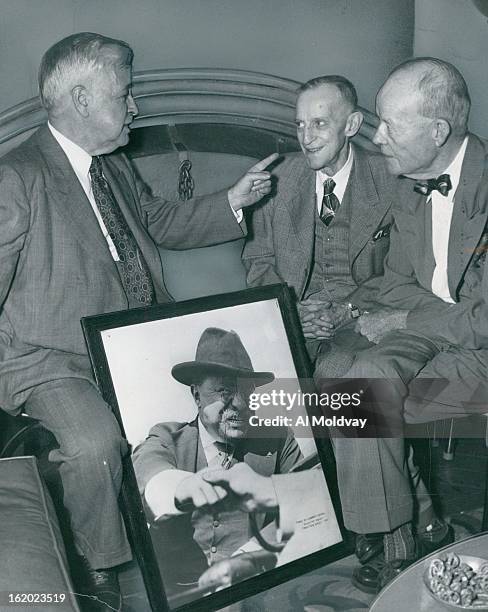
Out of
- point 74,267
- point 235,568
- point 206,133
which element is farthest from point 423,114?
point 235,568

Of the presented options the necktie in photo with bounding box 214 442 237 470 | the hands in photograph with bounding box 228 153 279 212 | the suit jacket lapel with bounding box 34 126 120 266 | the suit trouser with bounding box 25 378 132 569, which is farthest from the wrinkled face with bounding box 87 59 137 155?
the necktie in photo with bounding box 214 442 237 470

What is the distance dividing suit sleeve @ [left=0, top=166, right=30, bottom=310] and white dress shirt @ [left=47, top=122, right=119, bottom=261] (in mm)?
182

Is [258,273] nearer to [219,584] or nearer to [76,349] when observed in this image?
[76,349]

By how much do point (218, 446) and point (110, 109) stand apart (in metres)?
1.09

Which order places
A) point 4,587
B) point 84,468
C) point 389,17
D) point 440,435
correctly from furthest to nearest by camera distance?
point 440,435, point 389,17, point 84,468, point 4,587

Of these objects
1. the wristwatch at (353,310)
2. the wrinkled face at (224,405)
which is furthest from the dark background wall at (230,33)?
the wrinkled face at (224,405)

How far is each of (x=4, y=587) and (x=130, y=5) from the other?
1605 millimetres

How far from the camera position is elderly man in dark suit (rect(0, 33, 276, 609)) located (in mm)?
2123

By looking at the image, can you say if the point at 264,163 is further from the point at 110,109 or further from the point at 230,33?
the point at 110,109

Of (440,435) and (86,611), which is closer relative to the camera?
(86,611)

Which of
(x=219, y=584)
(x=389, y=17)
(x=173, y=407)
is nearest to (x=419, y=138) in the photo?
(x=389, y=17)

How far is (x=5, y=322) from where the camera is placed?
218 centimetres

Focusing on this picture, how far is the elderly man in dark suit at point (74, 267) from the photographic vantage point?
6.97 ft

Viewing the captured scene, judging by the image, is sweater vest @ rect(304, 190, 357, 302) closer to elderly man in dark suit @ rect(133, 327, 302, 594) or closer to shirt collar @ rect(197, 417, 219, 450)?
elderly man in dark suit @ rect(133, 327, 302, 594)
